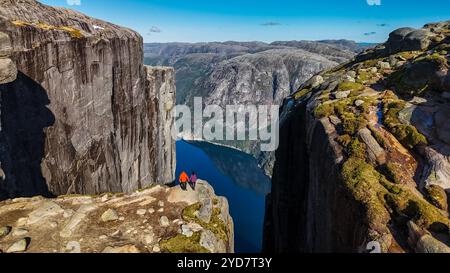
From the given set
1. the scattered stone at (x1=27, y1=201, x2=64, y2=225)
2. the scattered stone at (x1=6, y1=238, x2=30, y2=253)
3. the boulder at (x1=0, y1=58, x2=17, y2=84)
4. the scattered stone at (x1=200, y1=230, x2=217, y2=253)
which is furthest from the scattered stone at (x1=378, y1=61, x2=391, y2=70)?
the scattered stone at (x1=6, y1=238, x2=30, y2=253)

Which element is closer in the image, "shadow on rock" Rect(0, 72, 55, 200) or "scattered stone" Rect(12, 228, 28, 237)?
"scattered stone" Rect(12, 228, 28, 237)

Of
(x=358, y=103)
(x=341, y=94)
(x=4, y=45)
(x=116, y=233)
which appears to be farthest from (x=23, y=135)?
(x=358, y=103)

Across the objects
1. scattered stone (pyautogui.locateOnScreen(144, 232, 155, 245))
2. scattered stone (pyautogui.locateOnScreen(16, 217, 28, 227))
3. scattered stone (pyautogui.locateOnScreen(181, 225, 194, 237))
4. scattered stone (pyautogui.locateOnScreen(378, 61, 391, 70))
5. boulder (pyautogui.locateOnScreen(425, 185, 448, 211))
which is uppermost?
scattered stone (pyautogui.locateOnScreen(378, 61, 391, 70))

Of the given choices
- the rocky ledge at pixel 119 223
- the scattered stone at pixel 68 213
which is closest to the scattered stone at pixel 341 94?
the rocky ledge at pixel 119 223

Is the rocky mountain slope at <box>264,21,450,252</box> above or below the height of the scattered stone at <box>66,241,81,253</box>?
above

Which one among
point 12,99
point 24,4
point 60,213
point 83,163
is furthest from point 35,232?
point 24,4

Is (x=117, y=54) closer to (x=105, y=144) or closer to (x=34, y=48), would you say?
(x=105, y=144)

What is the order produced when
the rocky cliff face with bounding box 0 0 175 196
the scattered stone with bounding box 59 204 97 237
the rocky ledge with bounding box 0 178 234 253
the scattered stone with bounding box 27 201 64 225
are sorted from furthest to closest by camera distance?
the rocky cliff face with bounding box 0 0 175 196
the scattered stone with bounding box 27 201 64 225
the scattered stone with bounding box 59 204 97 237
the rocky ledge with bounding box 0 178 234 253

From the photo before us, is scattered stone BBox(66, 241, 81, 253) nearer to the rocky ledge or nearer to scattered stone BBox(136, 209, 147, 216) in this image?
the rocky ledge
